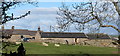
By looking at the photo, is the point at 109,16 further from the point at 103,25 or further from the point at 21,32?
the point at 21,32

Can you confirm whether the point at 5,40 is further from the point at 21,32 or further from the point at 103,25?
the point at 21,32

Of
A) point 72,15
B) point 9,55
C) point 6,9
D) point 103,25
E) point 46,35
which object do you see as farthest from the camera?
point 46,35

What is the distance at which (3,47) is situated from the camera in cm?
341

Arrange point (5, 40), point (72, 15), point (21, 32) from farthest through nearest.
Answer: point (21, 32) < point (72, 15) < point (5, 40)

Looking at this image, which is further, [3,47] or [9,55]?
[9,55]

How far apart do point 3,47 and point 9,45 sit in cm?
10

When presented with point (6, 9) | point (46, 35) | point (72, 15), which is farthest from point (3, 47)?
point (46, 35)

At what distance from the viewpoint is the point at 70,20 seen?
27.4ft

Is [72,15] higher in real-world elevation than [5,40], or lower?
higher

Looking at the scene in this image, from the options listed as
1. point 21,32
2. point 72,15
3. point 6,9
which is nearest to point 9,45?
point 6,9

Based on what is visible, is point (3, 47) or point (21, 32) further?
point (21, 32)

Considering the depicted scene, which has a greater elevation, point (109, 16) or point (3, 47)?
point (109, 16)

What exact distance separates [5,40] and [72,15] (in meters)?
4.94

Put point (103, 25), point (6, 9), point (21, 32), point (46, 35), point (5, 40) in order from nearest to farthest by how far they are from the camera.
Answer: point (6, 9) < point (5, 40) < point (103, 25) < point (46, 35) < point (21, 32)
